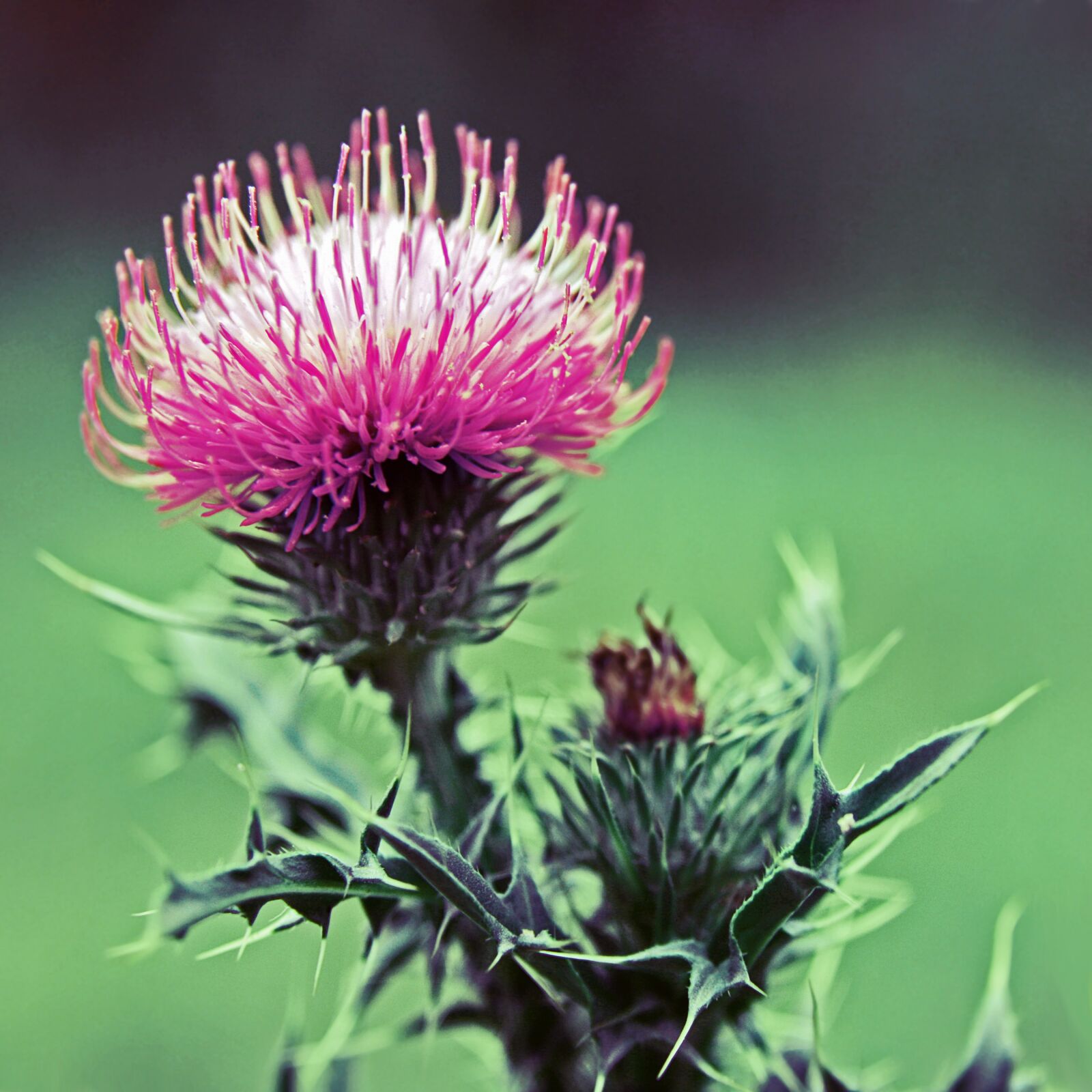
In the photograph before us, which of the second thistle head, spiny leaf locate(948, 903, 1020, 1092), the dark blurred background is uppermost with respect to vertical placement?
the dark blurred background

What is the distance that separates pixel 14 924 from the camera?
9.75 ft

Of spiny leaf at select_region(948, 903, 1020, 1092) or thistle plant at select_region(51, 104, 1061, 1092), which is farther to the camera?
spiny leaf at select_region(948, 903, 1020, 1092)

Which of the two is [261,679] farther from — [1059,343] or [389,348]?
[1059,343]

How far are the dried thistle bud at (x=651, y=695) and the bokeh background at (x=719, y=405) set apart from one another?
5.06 feet

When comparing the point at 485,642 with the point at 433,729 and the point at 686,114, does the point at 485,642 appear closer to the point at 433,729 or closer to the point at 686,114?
the point at 433,729

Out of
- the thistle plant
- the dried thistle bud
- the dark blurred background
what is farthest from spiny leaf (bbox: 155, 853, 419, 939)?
the dark blurred background

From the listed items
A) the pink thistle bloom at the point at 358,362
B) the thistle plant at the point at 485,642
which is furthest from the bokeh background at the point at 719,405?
the pink thistle bloom at the point at 358,362

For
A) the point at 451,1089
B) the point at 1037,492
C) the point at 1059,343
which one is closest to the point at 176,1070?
the point at 451,1089

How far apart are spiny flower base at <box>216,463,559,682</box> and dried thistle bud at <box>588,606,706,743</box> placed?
0.11 metres

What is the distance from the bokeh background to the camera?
281 cm

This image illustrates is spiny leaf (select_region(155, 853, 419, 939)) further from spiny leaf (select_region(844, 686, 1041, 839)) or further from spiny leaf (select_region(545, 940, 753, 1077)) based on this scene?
spiny leaf (select_region(844, 686, 1041, 839))

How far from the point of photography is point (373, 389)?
1.05 metres

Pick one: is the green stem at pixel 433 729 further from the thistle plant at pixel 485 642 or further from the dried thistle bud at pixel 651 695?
the dried thistle bud at pixel 651 695

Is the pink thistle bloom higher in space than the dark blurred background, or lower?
lower
